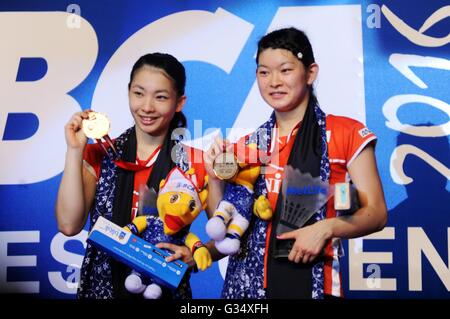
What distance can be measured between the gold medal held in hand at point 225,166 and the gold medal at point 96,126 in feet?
1.37

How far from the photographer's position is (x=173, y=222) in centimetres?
286

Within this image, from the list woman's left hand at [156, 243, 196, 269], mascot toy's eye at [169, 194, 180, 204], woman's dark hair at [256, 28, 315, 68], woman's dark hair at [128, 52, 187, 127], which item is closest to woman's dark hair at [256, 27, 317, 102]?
woman's dark hair at [256, 28, 315, 68]

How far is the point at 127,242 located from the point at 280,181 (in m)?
0.56

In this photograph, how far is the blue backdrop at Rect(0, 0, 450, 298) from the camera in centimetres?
302

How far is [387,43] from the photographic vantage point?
307 centimetres

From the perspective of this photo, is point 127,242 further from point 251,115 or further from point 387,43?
point 387,43

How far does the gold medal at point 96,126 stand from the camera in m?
2.93

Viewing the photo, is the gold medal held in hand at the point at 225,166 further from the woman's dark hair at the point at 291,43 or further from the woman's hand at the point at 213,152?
the woman's dark hair at the point at 291,43

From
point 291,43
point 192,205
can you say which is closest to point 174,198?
point 192,205

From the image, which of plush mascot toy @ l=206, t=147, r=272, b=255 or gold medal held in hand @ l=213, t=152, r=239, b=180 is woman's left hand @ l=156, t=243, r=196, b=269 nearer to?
plush mascot toy @ l=206, t=147, r=272, b=255

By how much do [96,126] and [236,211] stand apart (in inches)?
22.8

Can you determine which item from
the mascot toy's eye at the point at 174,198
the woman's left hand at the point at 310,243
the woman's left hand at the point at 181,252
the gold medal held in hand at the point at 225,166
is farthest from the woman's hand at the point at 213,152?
the woman's left hand at the point at 310,243

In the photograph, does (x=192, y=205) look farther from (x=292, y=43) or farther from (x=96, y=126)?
(x=292, y=43)

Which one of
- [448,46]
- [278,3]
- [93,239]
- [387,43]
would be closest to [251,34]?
[278,3]
